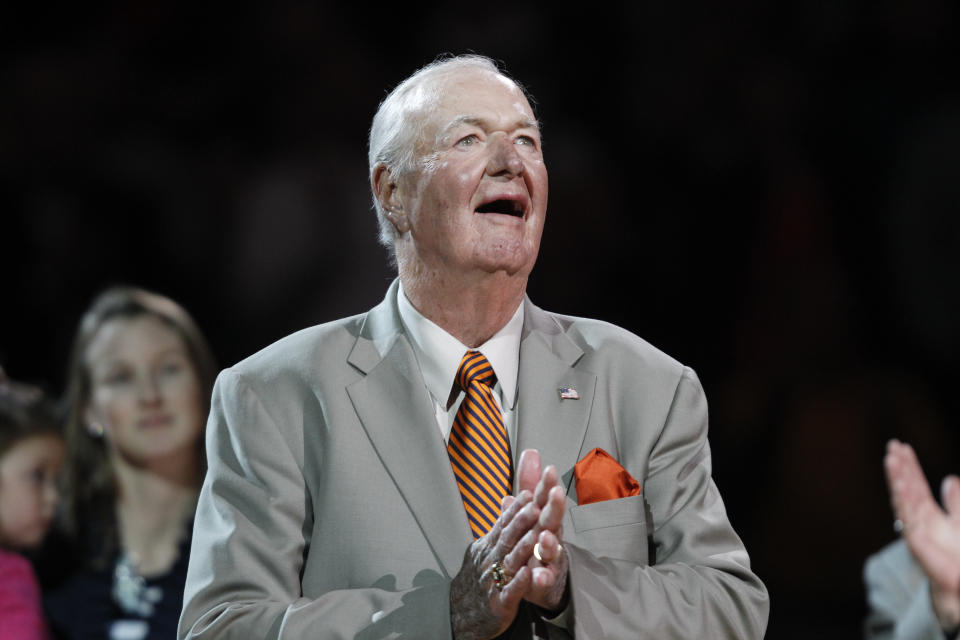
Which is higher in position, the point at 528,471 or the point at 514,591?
the point at 528,471

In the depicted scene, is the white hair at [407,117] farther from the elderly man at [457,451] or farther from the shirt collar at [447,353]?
the shirt collar at [447,353]

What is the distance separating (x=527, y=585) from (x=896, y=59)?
2.79m

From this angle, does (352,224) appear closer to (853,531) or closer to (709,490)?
(853,531)

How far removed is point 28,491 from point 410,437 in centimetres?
184

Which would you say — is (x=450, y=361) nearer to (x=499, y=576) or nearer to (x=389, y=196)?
(x=389, y=196)

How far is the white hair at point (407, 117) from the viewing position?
171 centimetres

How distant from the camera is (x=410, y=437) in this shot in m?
1.58

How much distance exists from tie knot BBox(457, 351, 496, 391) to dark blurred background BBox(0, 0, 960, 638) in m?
1.71

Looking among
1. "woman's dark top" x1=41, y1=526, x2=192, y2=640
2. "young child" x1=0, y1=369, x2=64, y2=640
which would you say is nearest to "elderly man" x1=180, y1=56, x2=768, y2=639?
"woman's dark top" x1=41, y1=526, x2=192, y2=640

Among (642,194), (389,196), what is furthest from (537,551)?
(642,194)

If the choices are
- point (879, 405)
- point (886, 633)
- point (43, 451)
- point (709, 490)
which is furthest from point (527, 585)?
point (879, 405)

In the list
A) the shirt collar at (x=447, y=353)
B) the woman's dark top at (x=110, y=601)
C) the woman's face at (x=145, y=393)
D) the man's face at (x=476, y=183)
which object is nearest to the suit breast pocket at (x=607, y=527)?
the shirt collar at (x=447, y=353)

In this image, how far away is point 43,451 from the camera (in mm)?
3074

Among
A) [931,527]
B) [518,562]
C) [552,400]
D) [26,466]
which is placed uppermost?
[552,400]
